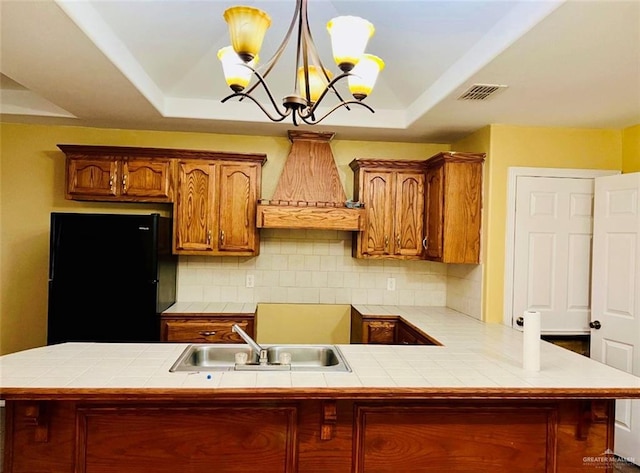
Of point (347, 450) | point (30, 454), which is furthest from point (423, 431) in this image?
point (30, 454)

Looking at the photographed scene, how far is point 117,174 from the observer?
3584 mm

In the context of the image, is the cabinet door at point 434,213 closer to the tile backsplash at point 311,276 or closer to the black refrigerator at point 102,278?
the tile backsplash at point 311,276

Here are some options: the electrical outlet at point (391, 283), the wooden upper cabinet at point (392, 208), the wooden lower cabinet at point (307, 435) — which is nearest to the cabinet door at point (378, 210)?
the wooden upper cabinet at point (392, 208)

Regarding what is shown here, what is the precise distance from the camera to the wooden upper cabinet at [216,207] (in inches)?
143

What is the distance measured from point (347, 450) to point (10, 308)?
11.5ft

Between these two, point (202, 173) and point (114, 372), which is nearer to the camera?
point (114, 372)

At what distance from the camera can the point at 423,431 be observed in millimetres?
1917

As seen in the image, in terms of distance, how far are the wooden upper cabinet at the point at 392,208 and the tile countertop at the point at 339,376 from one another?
155 cm

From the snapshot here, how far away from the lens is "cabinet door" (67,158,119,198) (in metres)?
3.56

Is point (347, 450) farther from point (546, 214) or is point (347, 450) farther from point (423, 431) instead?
point (546, 214)

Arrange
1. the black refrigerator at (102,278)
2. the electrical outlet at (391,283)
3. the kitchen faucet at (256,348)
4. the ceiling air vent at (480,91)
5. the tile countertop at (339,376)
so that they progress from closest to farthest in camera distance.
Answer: the tile countertop at (339,376) → the kitchen faucet at (256,348) → the ceiling air vent at (480,91) → the black refrigerator at (102,278) → the electrical outlet at (391,283)

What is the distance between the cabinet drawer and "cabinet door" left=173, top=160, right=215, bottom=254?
2.00 ft

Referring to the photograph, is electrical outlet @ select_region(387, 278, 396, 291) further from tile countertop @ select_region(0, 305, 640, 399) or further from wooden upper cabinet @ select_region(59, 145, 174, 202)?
→ wooden upper cabinet @ select_region(59, 145, 174, 202)

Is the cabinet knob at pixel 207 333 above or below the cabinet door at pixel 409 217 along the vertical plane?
below
